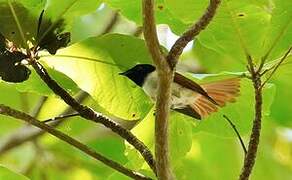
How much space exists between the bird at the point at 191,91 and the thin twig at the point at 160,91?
0.23 m

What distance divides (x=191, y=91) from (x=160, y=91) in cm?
29

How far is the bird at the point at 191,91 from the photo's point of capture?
4.08 ft

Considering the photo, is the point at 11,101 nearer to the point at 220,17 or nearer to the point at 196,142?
the point at 196,142

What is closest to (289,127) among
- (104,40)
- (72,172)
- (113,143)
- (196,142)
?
(196,142)

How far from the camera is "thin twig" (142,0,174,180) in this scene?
3.03 ft

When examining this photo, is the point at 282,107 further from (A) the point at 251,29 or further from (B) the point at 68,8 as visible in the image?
(B) the point at 68,8

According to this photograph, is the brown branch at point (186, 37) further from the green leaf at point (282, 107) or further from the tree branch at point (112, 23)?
the tree branch at point (112, 23)

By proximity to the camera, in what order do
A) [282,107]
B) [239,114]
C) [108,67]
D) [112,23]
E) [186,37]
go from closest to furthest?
[186,37] < [108,67] < [239,114] < [282,107] < [112,23]

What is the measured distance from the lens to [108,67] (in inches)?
51.4

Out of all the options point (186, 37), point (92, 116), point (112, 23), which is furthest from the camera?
point (112, 23)

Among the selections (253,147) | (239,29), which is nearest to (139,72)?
(239,29)

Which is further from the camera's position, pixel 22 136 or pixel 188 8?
pixel 22 136

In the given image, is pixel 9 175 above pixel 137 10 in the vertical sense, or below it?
below

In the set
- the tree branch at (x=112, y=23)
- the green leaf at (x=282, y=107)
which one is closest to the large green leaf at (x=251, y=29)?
the green leaf at (x=282, y=107)
